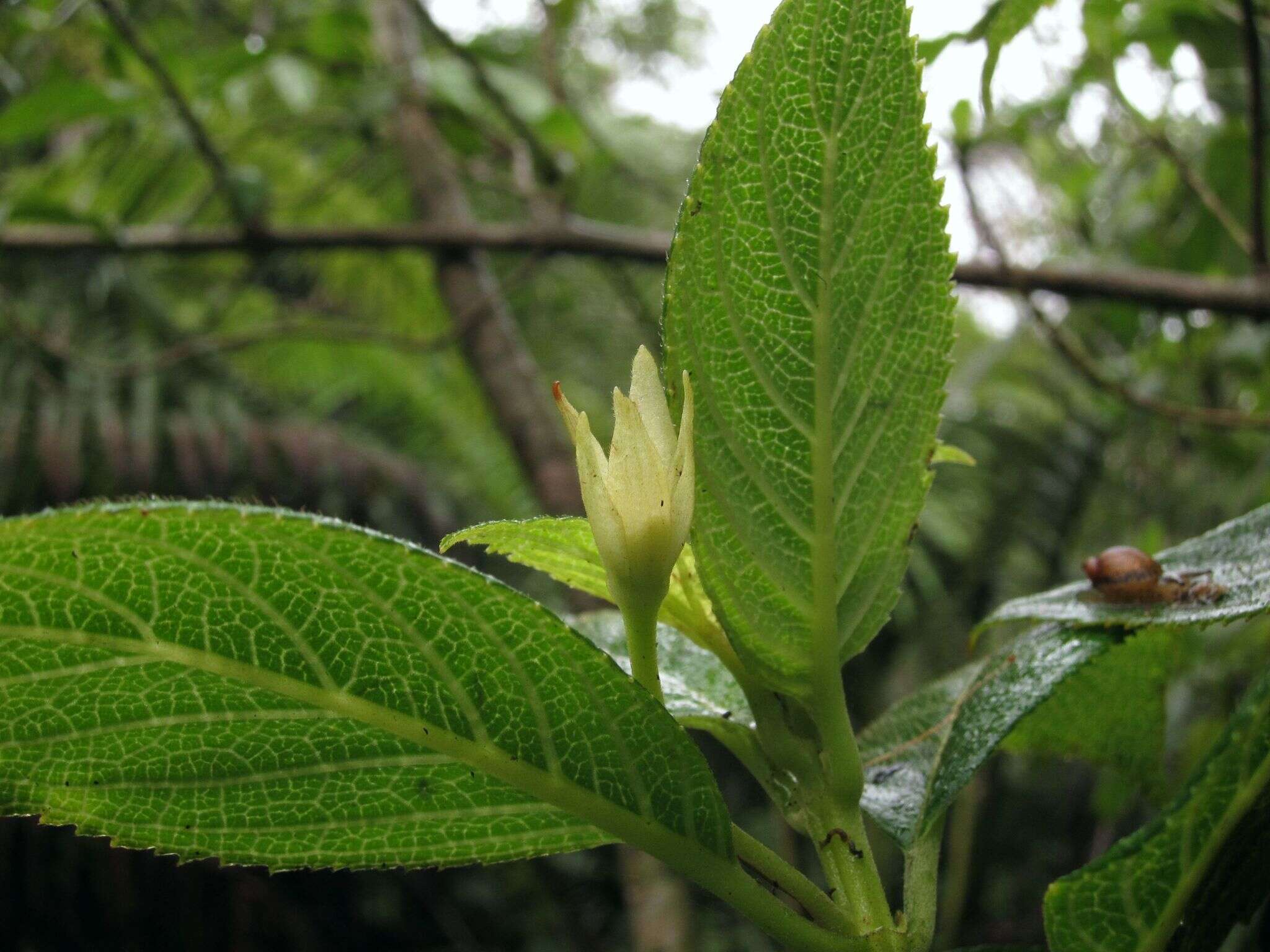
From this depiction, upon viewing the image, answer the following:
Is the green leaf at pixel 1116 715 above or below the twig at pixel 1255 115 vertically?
below

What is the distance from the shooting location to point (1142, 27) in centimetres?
123

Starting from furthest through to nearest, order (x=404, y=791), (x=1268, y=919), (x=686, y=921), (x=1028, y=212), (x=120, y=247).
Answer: (x=1028, y=212), (x=120, y=247), (x=686, y=921), (x=1268, y=919), (x=404, y=791)

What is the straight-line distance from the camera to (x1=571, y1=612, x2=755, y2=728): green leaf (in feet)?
1.58

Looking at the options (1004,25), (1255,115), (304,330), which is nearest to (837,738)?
(1004,25)

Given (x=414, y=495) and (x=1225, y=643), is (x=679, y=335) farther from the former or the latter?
(x=414, y=495)

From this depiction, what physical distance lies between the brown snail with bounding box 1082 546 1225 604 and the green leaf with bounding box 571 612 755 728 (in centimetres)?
19

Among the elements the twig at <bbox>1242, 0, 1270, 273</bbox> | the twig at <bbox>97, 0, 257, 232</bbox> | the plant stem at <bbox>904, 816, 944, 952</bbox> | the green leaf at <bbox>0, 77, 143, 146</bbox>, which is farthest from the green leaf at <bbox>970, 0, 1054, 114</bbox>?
the green leaf at <bbox>0, 77, 143, 146</bbox>

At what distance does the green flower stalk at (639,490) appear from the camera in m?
0.38

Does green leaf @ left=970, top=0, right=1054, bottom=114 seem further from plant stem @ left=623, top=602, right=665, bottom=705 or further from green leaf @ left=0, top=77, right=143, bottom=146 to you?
green leaf @ left=0, top=77, right=143, bottom=146

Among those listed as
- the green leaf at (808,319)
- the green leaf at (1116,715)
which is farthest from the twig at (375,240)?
the green leaf at (808,319)

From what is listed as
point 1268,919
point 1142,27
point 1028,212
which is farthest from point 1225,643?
point 1028,212

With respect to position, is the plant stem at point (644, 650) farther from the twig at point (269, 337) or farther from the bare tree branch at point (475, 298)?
the twig at point (269, 337)

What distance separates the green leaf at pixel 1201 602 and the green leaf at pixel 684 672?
14cm

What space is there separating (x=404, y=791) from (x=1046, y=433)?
216 cm
